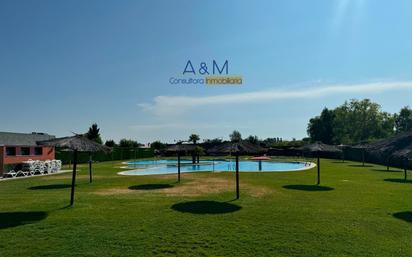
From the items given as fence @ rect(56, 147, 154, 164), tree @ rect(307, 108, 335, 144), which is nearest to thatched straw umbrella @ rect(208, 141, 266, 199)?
fence @ rect(56, 147, 154, 164)

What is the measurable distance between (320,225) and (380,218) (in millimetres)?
1994

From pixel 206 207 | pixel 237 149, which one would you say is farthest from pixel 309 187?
pixel 206 207

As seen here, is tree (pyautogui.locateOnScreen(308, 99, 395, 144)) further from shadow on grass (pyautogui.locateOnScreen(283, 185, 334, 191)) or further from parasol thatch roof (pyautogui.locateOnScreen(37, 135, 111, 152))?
parasol thatch roof (pyautogui.locateOnScreen(37, 135, 111, 152))

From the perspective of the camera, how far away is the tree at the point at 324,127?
62.3 meters

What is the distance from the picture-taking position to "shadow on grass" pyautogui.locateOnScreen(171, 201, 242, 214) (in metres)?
8.88

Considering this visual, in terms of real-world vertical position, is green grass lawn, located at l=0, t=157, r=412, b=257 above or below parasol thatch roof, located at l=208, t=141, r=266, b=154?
below

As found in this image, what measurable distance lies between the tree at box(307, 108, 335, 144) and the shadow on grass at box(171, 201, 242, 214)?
56.8 meters

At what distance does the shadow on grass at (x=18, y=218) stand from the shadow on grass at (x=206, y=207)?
3746mm

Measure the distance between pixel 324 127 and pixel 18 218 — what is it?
205 ft

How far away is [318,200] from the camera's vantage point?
35.0 ft

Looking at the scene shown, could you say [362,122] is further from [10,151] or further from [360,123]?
[10,151]

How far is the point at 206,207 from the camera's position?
30.9 ft

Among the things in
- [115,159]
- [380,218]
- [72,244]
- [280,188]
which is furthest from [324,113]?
[72,244]

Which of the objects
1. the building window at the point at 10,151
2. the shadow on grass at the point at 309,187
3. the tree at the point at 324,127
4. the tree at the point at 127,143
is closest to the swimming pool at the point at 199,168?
the building window at the point at 10,151
